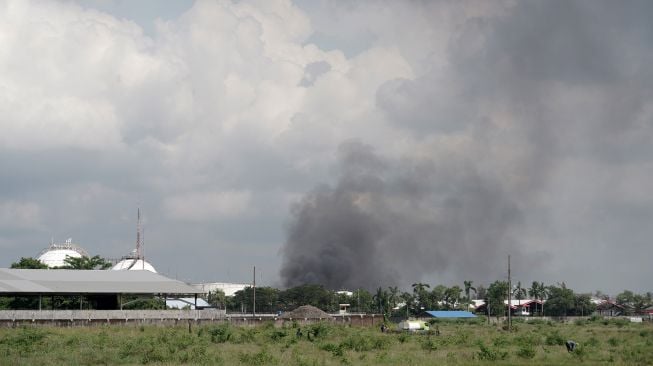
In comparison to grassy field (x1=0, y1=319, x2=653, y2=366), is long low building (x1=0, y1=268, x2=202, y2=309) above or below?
above

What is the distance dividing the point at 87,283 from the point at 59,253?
90418 mm

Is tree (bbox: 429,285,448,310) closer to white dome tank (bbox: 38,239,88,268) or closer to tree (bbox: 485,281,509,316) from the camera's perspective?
tree (bbox: 485,281,509,316)

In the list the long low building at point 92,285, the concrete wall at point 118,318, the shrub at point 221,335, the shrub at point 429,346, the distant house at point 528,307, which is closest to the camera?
the shrub at point 429,346

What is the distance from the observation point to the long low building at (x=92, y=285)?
3088 inches

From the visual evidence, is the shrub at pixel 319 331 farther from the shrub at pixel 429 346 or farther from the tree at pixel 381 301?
the tree at pixel 381 301

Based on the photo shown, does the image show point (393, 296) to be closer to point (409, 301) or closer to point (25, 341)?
point (409, 301)

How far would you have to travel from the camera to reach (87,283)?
84.4 metres

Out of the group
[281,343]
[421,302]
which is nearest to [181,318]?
[281,343]

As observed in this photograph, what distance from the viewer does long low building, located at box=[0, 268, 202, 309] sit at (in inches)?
3088

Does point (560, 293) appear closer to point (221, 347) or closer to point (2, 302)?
point (2, 302)

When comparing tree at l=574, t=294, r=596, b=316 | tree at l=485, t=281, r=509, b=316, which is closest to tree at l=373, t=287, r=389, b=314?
tree at l=485, t=281, r=509, b=316

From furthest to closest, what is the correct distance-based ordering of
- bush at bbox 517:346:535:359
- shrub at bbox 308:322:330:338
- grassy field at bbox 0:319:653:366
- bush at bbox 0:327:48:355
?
shrub at bbox 308:322:330:338 < bush at bbox 0:327:48:355 < bush at bbox 517:346:535:359 < grassy field at bbox 0:319:653:366

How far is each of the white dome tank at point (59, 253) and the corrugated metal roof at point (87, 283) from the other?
245 feet

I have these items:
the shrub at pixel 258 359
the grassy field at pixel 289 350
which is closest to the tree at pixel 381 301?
the grassy field at pixel 289 350
